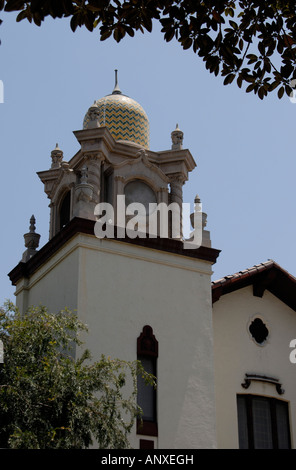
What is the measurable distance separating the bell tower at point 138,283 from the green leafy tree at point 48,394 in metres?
3.19

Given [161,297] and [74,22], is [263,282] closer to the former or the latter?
[161,297]

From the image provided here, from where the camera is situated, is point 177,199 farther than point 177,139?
No

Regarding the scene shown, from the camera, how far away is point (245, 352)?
20.7 metres

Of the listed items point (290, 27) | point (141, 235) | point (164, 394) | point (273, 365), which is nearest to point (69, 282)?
point (141, 235)

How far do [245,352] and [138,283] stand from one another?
392cm

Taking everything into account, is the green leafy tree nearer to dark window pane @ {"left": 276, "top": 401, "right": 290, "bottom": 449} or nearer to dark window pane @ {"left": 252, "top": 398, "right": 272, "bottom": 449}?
dark window pane @ {"left": 252, "top": 398, "right": 272, "bottom": 449}

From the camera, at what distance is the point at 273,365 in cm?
2094

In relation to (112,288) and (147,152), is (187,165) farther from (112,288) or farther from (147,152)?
(112,288)

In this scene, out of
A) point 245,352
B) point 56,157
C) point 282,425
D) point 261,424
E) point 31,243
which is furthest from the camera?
point 56,157

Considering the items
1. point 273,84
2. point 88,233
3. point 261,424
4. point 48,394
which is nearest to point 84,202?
point 88,233

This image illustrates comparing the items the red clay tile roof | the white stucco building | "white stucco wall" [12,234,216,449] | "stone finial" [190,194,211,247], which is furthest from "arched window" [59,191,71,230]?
the red clay tile roof

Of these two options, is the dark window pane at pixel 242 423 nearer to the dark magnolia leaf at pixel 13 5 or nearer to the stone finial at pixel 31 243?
the stone finial at pixel 31 243

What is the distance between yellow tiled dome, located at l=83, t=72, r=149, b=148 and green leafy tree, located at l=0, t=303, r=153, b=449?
890cm

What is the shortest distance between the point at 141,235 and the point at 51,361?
6082mm
